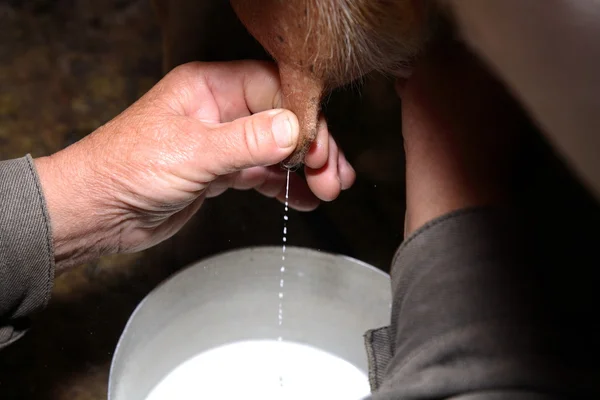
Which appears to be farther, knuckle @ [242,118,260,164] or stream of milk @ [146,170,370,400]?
stream of milk @ [146,170,370,400]

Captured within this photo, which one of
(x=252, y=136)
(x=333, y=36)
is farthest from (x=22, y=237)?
(x=333, y=36)

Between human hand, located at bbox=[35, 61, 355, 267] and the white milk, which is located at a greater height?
human hand, located at bbox=[35, 61, 355, 267]

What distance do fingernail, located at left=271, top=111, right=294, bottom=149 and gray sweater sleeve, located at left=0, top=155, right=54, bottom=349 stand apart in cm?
20

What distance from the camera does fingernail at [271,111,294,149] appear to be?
0.50 meters

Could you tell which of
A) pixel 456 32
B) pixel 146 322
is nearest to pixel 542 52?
pixel 456 32

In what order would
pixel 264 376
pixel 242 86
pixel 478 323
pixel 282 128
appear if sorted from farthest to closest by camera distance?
pixel 264 376, pixel 242 86, pixel 282 128, pixel 478 323

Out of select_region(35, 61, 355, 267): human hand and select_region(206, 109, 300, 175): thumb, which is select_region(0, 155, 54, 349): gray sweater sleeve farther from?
select_region(206, 109, 300, 175): thumb

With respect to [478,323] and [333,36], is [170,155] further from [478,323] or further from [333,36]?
[478,323]

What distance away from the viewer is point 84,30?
980mm

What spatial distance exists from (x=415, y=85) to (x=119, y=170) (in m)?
0.26

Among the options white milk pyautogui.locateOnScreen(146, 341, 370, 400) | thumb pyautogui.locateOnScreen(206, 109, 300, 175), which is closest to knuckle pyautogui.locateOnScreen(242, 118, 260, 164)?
thumb pyautogui.locateOnScreen(206, 109, 300, 175)

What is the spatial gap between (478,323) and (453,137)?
A: 139mm

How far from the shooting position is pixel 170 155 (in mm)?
544

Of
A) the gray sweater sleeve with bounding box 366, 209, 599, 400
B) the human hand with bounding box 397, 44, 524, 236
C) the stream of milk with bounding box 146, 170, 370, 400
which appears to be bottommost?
the gray sweater sleeve with bounding box 366, 209, 599, 400
